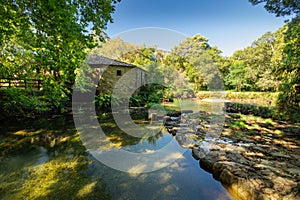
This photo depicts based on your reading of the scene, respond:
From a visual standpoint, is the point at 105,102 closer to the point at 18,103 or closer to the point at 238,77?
the point at 18,103

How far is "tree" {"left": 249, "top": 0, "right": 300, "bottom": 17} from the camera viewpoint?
669 cm

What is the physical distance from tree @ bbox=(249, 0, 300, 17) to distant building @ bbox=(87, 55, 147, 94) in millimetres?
9470

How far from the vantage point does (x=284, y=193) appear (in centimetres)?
208

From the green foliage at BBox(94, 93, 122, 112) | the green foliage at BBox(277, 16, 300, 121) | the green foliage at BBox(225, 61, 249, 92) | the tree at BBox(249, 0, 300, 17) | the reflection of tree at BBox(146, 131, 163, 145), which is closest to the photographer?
the green foliage at BBox(277, 16, 300, 121)

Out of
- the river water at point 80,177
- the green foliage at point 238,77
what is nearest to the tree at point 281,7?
the river water at point 80,177

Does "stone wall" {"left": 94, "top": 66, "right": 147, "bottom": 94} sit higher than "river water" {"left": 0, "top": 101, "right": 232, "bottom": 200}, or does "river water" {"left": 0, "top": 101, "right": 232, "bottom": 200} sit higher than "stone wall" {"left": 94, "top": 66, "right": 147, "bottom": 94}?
"stone wall" {"left": 94, "top": 66, "right": 147, "bottom": 94}

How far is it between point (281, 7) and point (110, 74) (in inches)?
434

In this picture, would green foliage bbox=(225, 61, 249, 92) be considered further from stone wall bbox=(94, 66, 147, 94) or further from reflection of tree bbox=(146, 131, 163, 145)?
reflection of tree bbox=(146, 131, 163, 145)

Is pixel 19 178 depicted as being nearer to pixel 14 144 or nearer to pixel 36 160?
pixel 36 160

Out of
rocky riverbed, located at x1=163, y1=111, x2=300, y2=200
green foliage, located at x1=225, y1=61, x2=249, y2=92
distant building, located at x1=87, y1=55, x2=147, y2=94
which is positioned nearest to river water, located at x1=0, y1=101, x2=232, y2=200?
rocky riverbed, located at x1=163, y1=111, x2=300, y2=200

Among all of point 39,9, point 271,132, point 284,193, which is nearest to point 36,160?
point 39,9

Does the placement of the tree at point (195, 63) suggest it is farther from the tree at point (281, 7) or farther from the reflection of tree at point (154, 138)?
the reflection of tree at point (154, 138)

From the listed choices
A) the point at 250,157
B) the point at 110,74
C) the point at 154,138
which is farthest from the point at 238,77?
the point at 250,157

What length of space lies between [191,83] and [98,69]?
47.6ft
